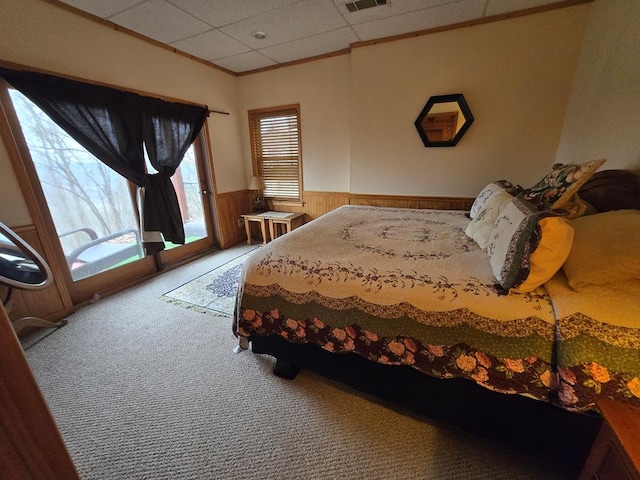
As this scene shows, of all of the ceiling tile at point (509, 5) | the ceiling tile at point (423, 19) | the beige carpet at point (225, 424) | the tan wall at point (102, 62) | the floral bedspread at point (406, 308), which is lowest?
the beige carpet at point (225, 424)

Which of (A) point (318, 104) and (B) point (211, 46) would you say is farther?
(A) point (318, 104)

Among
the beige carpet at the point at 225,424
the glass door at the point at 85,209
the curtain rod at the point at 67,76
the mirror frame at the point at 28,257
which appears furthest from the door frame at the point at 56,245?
the beige carpet at the point at 225,424

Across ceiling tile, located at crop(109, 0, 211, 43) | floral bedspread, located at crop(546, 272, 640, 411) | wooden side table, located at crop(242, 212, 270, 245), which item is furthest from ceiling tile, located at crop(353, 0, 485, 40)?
floral bedspread, located at crop(546, 272, 640, 411)

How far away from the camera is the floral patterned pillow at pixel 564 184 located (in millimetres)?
1422

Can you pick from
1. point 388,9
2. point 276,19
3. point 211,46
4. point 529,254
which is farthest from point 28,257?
point 388,9

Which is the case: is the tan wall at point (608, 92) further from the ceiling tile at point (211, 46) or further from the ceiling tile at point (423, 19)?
the ceiling tile at point (211, 46)

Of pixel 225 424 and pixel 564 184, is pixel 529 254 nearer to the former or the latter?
pixel 564 184

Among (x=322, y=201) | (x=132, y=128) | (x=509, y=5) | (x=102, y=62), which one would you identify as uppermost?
(x=509, y=5)

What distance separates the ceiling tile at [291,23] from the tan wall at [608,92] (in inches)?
81.3

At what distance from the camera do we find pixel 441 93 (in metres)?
2.79

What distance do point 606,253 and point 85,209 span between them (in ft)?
12.0

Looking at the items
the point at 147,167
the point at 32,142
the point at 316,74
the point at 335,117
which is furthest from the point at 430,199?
the point at 32,142

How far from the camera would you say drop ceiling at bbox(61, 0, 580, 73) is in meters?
2.20

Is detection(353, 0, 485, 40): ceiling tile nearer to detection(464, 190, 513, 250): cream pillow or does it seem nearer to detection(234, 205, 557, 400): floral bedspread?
detection(464, 190, 513, 250): cream pillow
